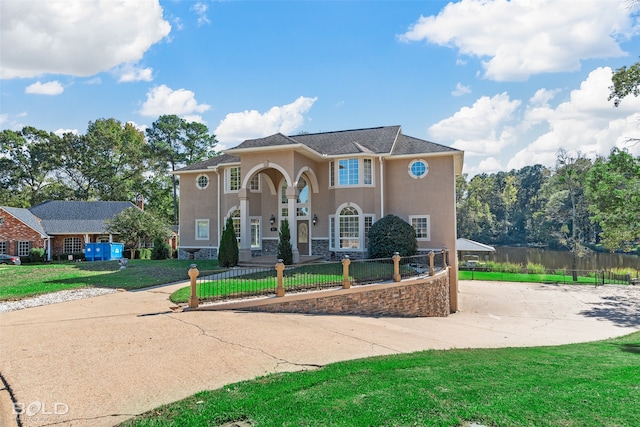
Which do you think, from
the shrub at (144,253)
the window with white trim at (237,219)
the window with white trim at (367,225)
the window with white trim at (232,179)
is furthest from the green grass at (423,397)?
the shrub at (144,253)

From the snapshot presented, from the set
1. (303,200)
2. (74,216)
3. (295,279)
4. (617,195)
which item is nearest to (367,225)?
(303,200)

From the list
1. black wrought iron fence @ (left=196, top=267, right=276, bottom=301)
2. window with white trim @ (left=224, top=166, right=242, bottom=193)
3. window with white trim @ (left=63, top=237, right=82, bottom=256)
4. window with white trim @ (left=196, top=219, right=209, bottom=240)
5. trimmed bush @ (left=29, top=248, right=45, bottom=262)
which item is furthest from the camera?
window with white trim @ (left=63, top=237, right=82, bottom=256)

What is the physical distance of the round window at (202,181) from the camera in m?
22.0

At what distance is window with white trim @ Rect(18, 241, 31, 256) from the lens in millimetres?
29297

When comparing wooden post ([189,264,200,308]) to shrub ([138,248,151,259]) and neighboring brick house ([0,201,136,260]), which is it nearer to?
shrub ([138,248,151,259])

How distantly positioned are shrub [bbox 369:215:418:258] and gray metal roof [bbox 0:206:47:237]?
27.9 m

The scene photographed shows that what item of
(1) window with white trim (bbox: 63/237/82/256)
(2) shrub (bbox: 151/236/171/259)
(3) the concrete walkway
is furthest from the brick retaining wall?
(1) window with white trim (bbox: 63/237/82/256)

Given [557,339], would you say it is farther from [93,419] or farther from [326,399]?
[93,419]

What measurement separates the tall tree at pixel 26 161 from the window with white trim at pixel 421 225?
41.2 metres

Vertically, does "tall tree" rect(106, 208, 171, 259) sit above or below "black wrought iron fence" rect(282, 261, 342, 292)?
above

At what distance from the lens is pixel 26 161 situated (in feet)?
136

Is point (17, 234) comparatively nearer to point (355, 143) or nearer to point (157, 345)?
point (355, 143)

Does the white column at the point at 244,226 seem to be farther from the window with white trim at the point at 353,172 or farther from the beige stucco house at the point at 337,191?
the window with white trim at the point at 353,172

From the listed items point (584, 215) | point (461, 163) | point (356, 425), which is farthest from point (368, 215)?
point (584, 215)
